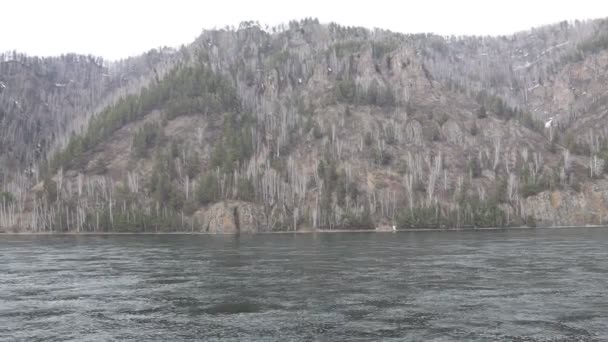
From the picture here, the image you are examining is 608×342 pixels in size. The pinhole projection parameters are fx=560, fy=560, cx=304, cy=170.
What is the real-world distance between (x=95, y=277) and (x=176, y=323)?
2895cm

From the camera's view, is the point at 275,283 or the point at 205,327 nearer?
the point at 205,327

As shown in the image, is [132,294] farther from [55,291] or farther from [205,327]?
[205,327]

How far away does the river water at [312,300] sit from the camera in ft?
118

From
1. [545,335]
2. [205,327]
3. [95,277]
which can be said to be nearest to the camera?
[545,335]

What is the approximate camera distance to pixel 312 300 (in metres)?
47.0

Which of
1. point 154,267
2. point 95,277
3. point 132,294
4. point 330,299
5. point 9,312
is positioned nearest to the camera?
point 9,312

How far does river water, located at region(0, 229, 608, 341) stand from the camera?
1414 inches

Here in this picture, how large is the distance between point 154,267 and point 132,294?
2266cm

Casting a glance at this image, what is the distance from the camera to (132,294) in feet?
171

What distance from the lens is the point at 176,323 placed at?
3919 centimetres

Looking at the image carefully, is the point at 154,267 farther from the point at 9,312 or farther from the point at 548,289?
the point at 548,289

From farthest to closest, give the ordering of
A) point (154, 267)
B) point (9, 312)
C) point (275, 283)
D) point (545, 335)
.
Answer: point (154, 267)
point (275, 283)
point (9, 312)
point (545, 335)

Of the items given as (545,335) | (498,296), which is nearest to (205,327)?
(545,335)

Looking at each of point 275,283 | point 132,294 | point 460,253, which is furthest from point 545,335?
point 460,253
